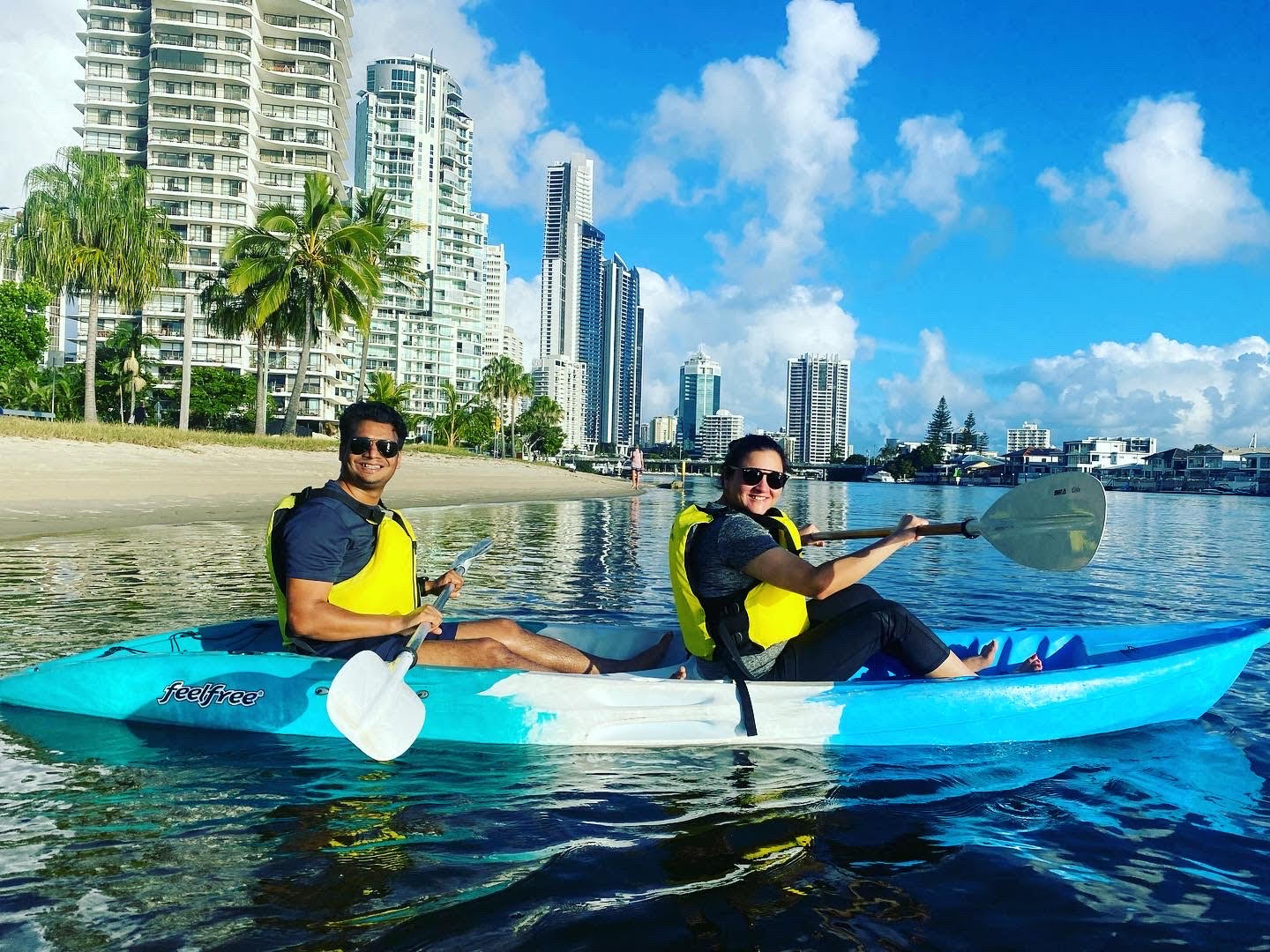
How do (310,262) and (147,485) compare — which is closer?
(147,485)

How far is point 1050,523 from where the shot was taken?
524 cm

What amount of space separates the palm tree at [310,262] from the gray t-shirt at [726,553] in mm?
27383

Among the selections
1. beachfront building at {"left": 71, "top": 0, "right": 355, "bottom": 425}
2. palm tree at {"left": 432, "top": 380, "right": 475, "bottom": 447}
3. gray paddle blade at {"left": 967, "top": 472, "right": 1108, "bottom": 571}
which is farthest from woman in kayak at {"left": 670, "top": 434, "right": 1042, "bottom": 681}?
palm tree at {"left": 432, "top": 380, "right": 475, "bottom": 447}

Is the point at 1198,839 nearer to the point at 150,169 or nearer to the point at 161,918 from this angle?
the point at 161,918

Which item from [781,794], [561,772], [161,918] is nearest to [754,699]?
[781,794]

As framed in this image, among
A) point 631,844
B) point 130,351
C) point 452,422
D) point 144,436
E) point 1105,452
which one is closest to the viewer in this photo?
point 631,844

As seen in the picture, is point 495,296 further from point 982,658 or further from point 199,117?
point 982,658

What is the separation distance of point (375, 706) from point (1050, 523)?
12.8 feet

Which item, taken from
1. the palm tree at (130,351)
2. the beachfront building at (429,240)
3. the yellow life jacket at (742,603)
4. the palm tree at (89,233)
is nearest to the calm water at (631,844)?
the yellow life jacket at (742,603)

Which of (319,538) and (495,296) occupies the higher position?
(495,296)

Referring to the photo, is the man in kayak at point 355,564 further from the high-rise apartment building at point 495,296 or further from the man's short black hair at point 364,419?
the high-rise apartment building at point 495,296

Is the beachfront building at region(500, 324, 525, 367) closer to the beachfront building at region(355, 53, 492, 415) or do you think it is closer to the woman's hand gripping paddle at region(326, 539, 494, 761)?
the beachfront building at region(355, 53, 492, 415)

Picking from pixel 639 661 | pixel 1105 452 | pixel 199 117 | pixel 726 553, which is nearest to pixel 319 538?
pixel 726 553

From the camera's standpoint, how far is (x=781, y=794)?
423 cm
